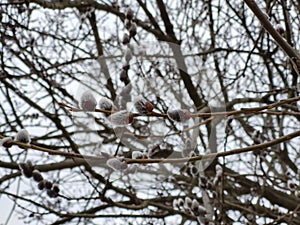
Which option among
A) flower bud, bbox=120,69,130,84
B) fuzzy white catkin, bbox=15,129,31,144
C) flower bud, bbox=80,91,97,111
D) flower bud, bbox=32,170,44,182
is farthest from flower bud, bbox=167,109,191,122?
flower bud, bbox=32,170,44,182

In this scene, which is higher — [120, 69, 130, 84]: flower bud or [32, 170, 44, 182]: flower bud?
[120, 69, 130, 84]: flower bud

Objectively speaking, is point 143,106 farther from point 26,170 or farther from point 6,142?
point 26,170

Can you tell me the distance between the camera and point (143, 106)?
3.13 feet

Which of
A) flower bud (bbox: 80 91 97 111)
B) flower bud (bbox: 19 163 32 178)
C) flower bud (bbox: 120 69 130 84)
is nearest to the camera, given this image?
flower bud (bbox: 80 91 97 111)

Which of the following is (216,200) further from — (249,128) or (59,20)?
(59,20)

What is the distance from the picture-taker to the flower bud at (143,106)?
3.12 ft

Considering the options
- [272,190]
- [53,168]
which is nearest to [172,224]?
[272,190]

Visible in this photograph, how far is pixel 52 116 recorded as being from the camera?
8.51ft

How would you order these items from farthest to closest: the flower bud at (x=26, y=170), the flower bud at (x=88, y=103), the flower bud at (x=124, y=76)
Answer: the flower bud at (x=124, y=76)
the flower bud at (x=26, y=170)
the flower bud at (x=88, y=103)

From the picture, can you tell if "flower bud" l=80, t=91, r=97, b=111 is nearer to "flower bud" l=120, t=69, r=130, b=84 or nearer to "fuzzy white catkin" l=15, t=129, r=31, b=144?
"fuzzy white catkin" l=15, t=129, r=31, b=144

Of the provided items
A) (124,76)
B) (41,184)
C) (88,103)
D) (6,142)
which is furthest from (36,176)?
(88,103)

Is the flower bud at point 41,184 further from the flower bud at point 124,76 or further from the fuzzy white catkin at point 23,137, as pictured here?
the fuzzy white catkin at point 23,137

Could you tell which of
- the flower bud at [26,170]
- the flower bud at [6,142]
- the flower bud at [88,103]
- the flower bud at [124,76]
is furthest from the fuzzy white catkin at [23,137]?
the flower bud at [124,76]

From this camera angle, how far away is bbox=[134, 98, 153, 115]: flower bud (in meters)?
0.95
